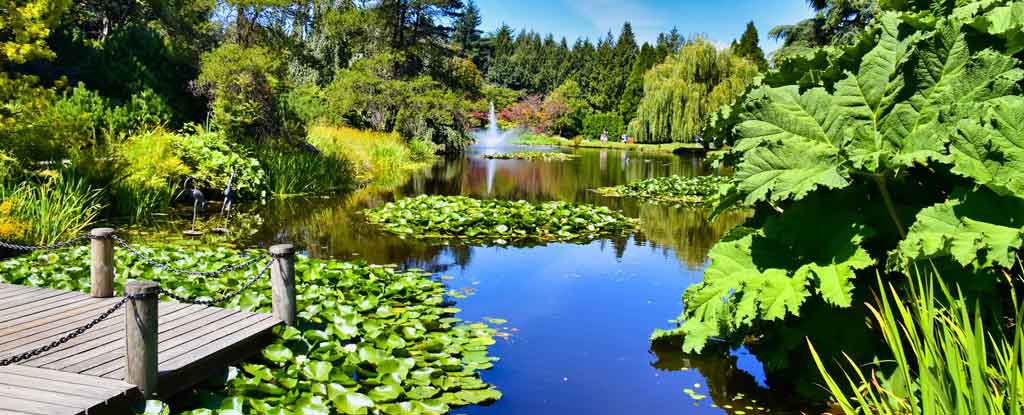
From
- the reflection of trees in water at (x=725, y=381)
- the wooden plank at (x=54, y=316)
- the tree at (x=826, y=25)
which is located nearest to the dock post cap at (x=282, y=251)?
the wooden plank at (x=54, y=316)

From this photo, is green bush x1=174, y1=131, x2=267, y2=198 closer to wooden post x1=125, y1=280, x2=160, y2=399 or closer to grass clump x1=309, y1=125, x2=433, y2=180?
grass clump x1=309, y1=125, x2=433, y2=180

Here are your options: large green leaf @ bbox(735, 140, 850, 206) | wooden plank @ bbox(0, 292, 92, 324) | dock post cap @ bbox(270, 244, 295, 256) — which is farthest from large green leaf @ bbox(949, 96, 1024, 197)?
wooden plank @ bbox(0, 292, 92, 324)

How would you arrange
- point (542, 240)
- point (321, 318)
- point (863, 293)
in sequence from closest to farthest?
point (863, 293) → point (321, 318) → point (542, 240)

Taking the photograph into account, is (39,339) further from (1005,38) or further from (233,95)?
(233,95)

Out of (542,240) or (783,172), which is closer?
(783,172)

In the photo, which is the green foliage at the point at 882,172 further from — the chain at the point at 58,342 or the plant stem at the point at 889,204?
the chain at the point at 58,342

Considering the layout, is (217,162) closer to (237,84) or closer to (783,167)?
(237,84)

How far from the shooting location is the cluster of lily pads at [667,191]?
16234mm

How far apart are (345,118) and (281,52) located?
6981mm

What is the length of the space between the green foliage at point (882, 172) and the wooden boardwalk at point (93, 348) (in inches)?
117

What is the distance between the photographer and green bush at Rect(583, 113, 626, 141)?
55281 millimetres

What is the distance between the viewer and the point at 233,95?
48.9 ft

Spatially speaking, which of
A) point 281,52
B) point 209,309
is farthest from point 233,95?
point 209,309

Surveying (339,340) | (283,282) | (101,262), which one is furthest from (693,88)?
(101,262)
